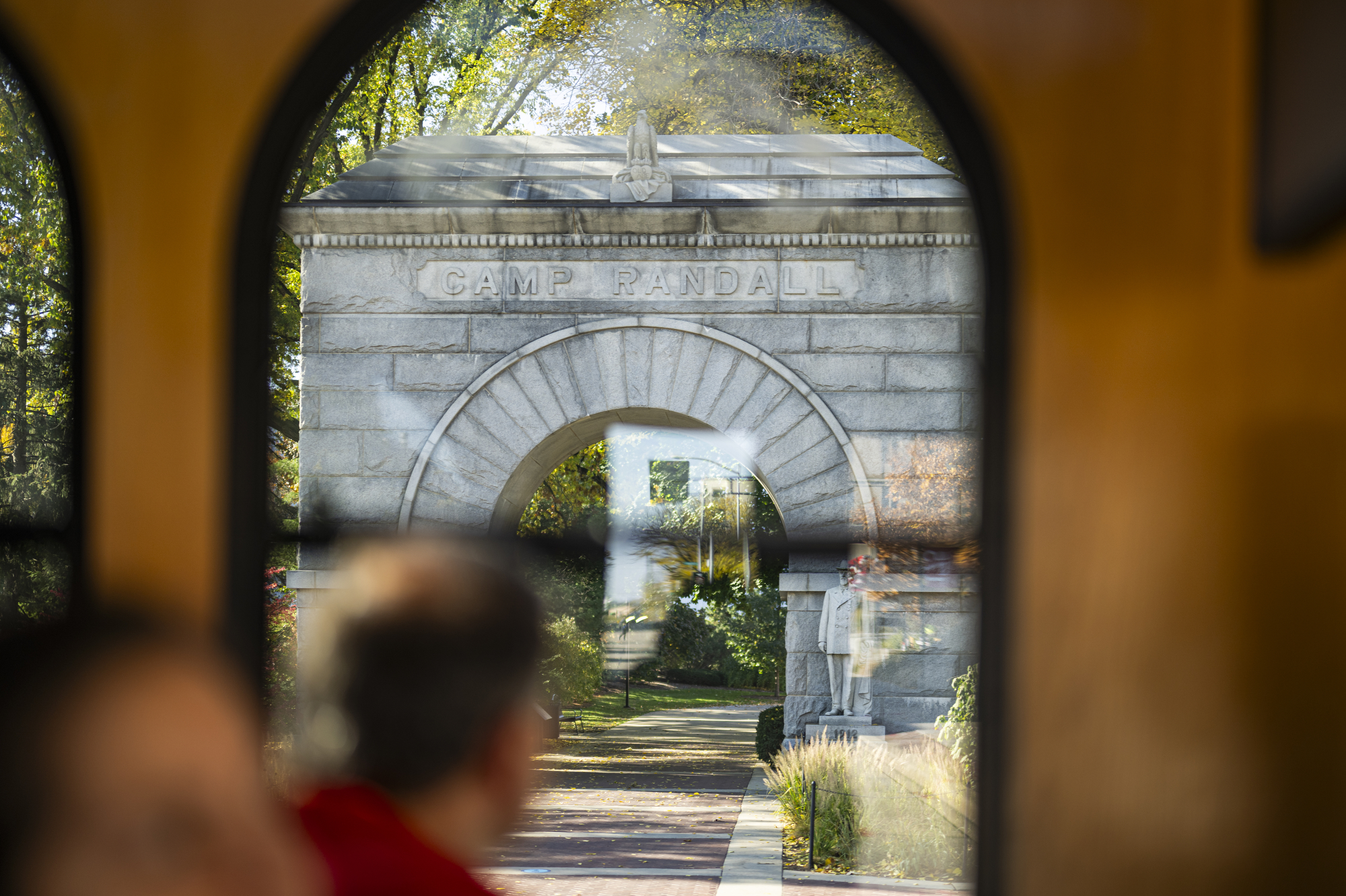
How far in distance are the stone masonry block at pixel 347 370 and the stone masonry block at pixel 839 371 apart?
6.80ft

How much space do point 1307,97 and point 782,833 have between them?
5189 millimetres

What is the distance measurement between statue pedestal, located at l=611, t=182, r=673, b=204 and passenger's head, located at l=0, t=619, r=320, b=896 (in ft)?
16.5

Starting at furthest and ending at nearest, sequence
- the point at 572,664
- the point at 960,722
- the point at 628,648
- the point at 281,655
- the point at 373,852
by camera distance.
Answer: the point at 628,648
the point at 572,664
the point at 960,722
the point at 281,655
the point at 373,852

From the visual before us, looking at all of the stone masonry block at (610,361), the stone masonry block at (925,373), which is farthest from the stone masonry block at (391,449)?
the stone masonry block at (925,373)

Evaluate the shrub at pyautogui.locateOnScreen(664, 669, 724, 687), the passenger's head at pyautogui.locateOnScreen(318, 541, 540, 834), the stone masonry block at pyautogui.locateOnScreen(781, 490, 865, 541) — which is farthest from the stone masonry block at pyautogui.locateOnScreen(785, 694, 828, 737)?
the shrub at pyautogui.locateOnScreen(664, 669, 724, 687)

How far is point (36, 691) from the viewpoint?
1.58 feet

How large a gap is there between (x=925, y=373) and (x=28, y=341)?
13.3 ft

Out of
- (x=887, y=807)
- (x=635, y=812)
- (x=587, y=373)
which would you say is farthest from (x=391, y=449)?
(x=635, y=812)

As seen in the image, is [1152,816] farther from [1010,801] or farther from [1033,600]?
[1033,600]

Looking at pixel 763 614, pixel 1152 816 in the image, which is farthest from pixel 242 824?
pixel 763 614

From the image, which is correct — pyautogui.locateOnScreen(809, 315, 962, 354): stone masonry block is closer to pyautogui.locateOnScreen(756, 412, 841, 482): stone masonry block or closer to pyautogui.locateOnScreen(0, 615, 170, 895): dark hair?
pyautogui.locateOnScreen(756, 412, 841, 482): stone masonry block

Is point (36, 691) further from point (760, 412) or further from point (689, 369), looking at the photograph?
point (689, 369)

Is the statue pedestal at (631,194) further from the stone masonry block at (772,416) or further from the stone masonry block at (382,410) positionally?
the stone masonry block at (382,410)

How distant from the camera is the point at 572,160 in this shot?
5.69 meters
